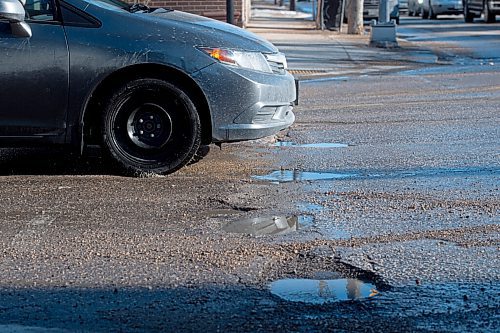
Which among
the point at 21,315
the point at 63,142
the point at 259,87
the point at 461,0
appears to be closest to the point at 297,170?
the point at 259,87

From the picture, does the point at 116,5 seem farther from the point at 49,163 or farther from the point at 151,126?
the point at 49,163

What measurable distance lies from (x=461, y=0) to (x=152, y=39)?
38.6m

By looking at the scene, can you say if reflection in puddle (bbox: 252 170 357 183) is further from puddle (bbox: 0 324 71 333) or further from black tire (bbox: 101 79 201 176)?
puddle (bbox: 0 324 71 333)

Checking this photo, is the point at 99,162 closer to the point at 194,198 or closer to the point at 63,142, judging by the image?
the point at 63,142

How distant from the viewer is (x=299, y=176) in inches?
316

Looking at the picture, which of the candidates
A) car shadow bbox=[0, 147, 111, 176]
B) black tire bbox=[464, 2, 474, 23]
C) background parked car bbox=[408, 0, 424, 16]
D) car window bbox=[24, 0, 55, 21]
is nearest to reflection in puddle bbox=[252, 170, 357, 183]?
car shadow bbox=[0, 147, 111, 176]

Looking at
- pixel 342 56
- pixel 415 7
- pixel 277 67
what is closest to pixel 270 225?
pixel 277 67

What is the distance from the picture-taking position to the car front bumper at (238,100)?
7.77 meters

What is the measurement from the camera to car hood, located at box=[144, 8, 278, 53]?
7820 millimetres

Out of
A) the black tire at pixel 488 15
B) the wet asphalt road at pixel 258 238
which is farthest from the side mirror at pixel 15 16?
the black tire at pixel 488 15

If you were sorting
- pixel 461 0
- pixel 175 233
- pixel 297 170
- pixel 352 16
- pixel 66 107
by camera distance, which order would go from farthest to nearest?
pixel 461 0, pixel 352 16, pixel 297 170, pixel 66 107, pixel 175 233

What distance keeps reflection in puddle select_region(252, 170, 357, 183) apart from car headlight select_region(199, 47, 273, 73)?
2.78 ft

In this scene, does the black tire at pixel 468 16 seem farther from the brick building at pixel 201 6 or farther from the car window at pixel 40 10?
the car window at pixel 40 10

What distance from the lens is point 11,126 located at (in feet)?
25.2
